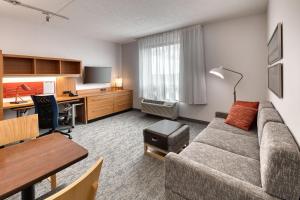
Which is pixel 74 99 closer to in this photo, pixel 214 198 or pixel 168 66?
pixel 168 66

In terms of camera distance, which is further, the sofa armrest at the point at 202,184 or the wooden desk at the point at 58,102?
the wooden desk at the point at 58,102

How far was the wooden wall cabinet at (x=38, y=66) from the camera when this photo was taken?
3.42 meters

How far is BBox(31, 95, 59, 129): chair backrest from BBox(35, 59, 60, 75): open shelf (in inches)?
46.4

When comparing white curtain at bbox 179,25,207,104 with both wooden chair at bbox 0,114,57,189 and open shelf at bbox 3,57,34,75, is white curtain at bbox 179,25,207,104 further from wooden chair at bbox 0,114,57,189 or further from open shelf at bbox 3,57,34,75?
open shelf at bbox 3,57,34,75

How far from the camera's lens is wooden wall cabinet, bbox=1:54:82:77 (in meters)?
3.42

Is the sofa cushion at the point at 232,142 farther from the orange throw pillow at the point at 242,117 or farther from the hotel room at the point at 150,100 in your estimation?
the orange throw pillow at the point at 242,117

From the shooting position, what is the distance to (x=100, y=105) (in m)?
4.60

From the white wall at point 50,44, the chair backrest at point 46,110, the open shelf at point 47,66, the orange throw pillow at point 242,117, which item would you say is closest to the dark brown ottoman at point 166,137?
the orange throw pillow at point 242,117

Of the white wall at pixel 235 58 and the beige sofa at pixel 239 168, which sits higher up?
the white wall at pixel 235 58

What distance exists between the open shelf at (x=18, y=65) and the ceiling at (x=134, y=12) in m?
0.85

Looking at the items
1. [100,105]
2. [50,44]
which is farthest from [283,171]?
[50,44]

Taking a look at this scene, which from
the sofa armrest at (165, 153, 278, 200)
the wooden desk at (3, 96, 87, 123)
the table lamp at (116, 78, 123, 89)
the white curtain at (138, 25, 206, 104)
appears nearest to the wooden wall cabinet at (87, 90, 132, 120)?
the wooden desk at (3, 96, 87, 123)

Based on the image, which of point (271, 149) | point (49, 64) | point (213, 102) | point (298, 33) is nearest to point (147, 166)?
point (271, 149)

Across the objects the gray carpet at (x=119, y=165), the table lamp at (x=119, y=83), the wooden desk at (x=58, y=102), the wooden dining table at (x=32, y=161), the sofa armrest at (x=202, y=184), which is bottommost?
the gray carpet at (x=119, y=165)
